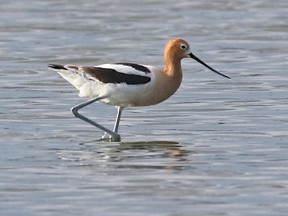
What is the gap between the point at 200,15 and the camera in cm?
2572

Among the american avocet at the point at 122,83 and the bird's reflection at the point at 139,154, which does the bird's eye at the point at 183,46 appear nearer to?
the american avocet at the point at 122,83

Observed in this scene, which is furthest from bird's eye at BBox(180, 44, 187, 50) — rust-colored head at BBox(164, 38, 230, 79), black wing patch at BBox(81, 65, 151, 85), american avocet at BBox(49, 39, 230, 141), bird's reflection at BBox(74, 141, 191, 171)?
bird's reflection at BBox(74, 141, 191, 171)

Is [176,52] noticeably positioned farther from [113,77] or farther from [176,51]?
[113,77]

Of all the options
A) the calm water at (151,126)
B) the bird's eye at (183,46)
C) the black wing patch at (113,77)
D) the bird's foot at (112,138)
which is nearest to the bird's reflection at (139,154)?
the calm water at (151,126)

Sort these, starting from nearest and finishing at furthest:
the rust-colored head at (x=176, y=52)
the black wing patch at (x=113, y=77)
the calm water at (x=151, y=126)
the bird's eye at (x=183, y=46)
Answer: the calm water at (x=151, y=126) → the black wing patch at (x=113, y=77) → the rust-colored head at (x=176, y=52) → the bird's eye at (x=183, y=46)

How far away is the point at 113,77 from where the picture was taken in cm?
1305

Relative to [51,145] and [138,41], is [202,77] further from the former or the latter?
[51,145]

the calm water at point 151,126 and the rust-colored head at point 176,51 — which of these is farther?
the rust-colored head at point 176,51

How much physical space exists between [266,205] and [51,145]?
337 cm

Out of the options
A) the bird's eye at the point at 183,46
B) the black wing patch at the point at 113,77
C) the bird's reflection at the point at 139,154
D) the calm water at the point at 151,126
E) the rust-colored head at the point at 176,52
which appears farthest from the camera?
the bird's eye at the point at 183,46

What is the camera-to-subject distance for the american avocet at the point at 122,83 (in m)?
13.0

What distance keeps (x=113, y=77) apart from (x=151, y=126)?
111 centimetres

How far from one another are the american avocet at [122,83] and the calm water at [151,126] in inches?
15.1

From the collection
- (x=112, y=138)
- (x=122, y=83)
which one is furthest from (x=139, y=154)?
(x=122, y=83)
